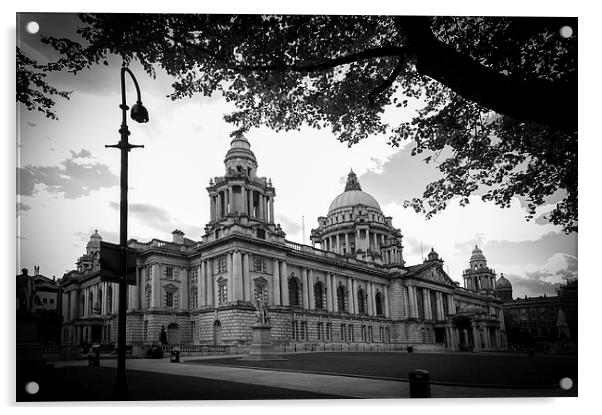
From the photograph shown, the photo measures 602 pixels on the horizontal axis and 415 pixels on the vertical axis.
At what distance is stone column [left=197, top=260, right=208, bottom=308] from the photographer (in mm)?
39156

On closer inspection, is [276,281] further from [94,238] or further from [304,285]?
[94,238]

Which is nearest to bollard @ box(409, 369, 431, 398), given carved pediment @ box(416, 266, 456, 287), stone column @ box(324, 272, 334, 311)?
carved pediment @ box(416, 266, 456, 287)

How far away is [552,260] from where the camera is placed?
13289mm

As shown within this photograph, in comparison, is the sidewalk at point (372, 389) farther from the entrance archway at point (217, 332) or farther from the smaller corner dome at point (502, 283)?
the entrance archway at point (217, 332)

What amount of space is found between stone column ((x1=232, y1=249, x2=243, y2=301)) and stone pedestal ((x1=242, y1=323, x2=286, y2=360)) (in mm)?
10217

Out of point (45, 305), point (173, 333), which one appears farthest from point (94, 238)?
point (173, 333)

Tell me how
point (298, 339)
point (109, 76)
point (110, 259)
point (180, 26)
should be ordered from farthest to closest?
point (298, 339) < point (109, 76) < point (180, 26) < point (110, 259)

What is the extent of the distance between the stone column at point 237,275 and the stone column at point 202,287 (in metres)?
3.49

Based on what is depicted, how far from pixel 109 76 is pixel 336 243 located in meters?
54.0

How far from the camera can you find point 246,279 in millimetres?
37250

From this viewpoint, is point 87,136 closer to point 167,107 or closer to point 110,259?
point 167,107

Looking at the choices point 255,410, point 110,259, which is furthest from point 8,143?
point 255,410

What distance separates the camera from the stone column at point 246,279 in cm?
3706

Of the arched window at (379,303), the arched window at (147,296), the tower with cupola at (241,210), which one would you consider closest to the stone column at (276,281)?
the tower with cupola at (241,210)
